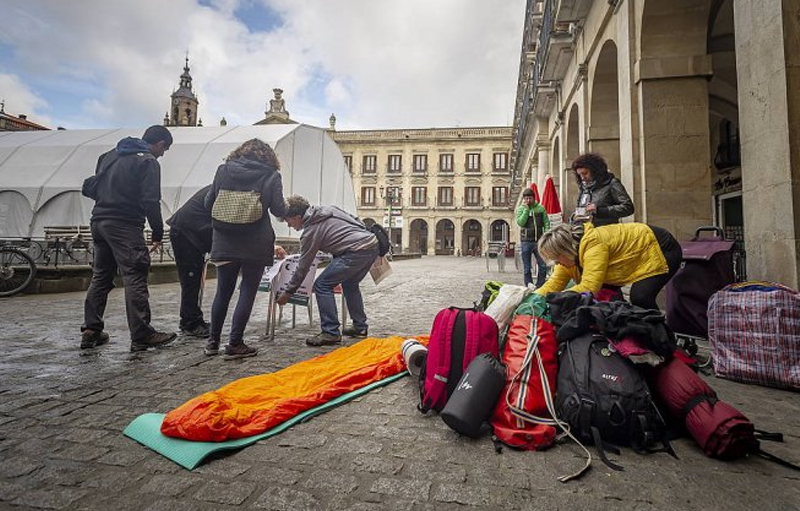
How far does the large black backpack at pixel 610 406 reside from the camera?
191 cm

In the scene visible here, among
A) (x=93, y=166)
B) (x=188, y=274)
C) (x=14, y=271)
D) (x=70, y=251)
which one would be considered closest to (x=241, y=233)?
(x=188, y=274)

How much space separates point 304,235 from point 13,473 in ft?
9.16

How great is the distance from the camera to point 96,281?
3.83 meters

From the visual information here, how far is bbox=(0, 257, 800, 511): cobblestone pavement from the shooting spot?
4.99ft

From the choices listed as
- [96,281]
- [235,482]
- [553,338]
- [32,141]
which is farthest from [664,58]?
[32,141]

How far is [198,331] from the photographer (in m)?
4.43

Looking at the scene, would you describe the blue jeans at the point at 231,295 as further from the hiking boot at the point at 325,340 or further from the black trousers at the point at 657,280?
the black trousers at the point at 657,280

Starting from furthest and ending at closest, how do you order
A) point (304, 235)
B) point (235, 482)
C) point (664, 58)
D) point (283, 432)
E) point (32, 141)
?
point (32, 141), point (664, 58), point (304, 235), point (283, 432), point (235, 482)

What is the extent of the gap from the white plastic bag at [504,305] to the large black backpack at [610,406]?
675 millimetres

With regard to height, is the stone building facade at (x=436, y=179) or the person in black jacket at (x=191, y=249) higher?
the stone building facade at (x=436, y=179)

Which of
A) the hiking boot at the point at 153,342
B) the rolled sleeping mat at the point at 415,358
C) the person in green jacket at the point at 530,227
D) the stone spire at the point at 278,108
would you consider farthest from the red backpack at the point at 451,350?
the stone spire at the point at 278,108

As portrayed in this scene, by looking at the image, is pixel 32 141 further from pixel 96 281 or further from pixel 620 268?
pixel 620 268

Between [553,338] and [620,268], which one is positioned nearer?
[553,338]

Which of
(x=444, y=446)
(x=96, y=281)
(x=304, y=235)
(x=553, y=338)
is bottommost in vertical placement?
(x=444, y=446)
